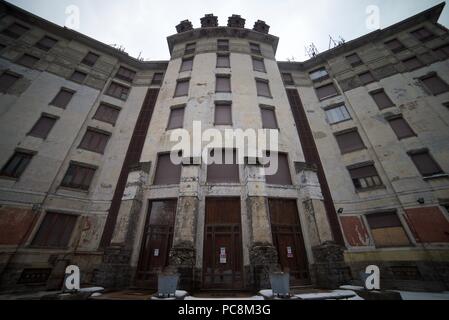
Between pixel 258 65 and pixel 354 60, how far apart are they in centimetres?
985

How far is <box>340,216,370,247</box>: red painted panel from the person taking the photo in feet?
37.3

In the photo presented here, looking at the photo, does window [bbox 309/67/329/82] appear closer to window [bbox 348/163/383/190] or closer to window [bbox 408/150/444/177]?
window [bbox 348/163/383/190]

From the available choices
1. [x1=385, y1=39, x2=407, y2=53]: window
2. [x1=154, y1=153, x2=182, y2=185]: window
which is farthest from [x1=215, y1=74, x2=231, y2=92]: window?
[x1=385, y1=39, x2=407, y2=53]: window

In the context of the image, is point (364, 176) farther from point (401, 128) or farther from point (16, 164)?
point (16, 164)

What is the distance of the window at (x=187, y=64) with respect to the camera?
1768cm

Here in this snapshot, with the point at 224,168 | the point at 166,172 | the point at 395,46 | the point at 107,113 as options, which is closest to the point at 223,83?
the point at 224,168

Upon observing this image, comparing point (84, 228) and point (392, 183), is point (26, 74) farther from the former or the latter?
point (392, 183)

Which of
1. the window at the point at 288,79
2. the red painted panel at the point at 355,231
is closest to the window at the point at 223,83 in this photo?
the window at the point at 288,79

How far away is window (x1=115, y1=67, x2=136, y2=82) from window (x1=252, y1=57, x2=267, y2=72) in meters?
12.1

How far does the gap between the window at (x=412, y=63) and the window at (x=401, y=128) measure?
19.1 ft

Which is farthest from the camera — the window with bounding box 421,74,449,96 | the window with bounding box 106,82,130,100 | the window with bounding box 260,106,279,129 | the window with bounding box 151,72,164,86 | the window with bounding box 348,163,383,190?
the window with bounding box 151,72,164,86

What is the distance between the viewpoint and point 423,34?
58.8ft

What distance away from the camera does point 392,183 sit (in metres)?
12.0
